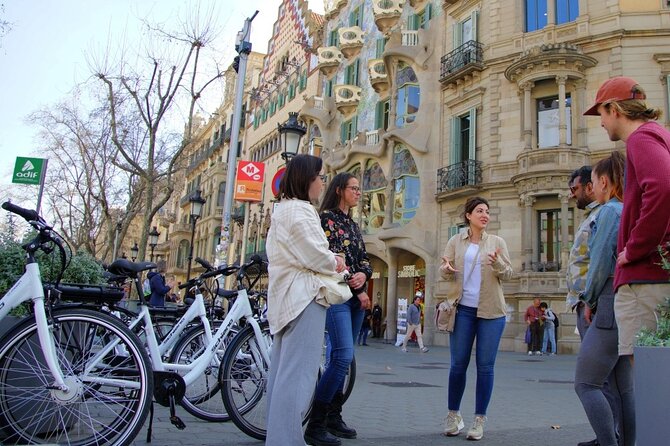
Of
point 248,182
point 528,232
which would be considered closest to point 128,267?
point 248,182

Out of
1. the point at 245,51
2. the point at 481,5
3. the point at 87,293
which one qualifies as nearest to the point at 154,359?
the point at 87,293

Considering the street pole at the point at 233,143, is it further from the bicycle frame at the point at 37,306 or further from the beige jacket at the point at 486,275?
the bicycle frame at the point at 37,306

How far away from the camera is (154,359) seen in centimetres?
404

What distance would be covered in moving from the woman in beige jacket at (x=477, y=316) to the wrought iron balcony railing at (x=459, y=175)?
1861cm

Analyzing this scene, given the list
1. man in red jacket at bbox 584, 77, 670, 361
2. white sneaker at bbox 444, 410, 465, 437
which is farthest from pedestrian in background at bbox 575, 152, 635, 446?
white sneaker at bbox 444, 410, 465, 437

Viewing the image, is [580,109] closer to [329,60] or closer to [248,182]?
[248,182]

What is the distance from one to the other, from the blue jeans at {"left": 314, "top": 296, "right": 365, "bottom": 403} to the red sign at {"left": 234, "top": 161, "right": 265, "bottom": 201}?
12.4 meters

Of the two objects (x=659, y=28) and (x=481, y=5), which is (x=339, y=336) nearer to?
(x=659, y=28)

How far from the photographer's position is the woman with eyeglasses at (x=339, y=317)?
4223 mm

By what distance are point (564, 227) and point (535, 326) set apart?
3.78 meters

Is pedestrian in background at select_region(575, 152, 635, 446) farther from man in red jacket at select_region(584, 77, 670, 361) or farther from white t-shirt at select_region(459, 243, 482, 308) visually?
white t-shirt at select_region(459, 243, 482, 308)

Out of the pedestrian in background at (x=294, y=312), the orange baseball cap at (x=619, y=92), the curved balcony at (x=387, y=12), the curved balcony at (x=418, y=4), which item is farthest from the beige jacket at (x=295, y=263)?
the curved balcony at (x=387, y=12)

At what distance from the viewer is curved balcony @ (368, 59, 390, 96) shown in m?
29.8

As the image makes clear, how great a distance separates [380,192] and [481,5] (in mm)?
9709
